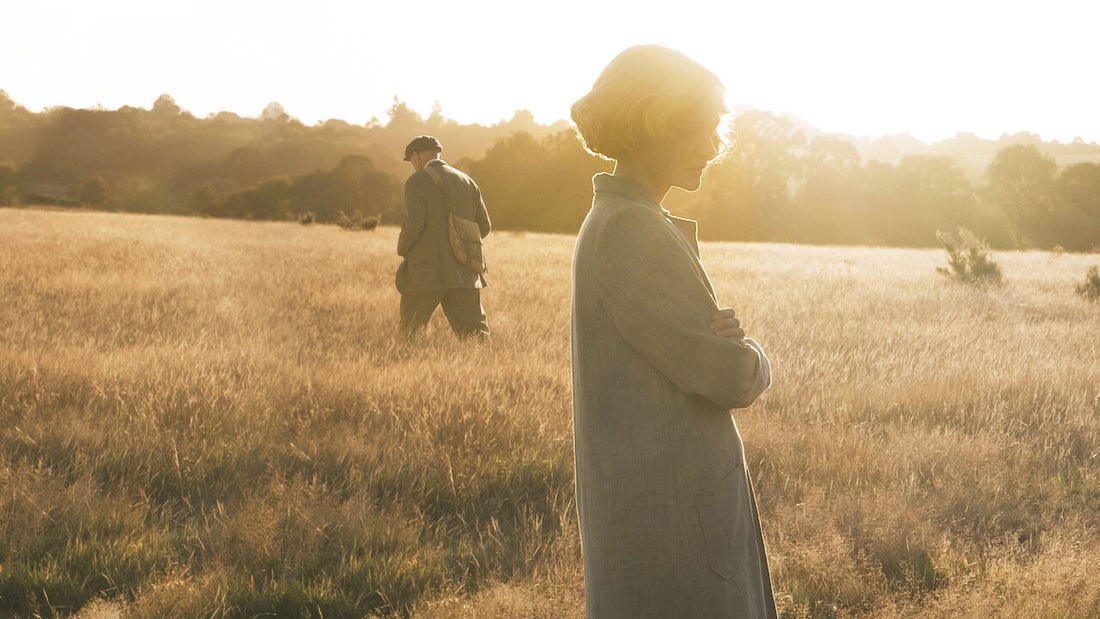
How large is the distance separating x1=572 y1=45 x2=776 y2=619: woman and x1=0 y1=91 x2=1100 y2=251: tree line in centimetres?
4531

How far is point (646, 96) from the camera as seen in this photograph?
1604 mm

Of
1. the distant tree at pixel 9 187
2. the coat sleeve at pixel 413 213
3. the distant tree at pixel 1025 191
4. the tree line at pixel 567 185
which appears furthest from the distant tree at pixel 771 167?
the coat sleeve at pixel 413 213

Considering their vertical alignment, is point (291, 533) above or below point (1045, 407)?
below

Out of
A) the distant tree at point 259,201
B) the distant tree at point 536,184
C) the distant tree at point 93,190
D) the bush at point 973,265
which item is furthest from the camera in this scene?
the distant tree at point 259,201

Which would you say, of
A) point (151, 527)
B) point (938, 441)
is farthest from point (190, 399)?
point (938, 441)

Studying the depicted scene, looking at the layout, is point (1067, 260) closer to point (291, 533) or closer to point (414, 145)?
point (414, 145)

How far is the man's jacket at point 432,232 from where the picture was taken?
708 centimetres

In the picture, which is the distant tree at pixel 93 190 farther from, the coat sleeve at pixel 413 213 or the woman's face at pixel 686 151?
the woman's face at pixel 686 151

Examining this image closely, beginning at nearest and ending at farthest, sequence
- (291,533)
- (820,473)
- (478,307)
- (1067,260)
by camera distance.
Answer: (291,533) → (820,473) → (478,307) → (1067,260)

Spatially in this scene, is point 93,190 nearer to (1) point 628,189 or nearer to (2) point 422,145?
(2) point 422,145

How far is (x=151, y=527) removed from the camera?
355 cm

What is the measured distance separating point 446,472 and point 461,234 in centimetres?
335

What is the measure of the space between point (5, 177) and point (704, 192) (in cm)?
4422

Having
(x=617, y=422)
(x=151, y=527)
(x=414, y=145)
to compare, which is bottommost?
(x=151, y=527)
